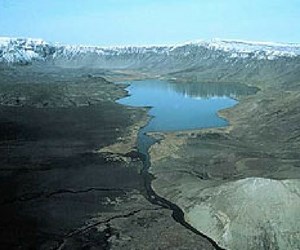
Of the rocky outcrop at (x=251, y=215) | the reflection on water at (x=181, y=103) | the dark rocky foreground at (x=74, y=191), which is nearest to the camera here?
the rocky outcrop at (x=251, y=215)

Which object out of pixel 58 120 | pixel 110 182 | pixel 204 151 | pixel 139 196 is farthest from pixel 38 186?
pixel 58 120

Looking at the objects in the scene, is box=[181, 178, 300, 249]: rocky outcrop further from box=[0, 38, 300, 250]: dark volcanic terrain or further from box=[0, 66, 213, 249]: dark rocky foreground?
box=[0, 66, 213, 249]: dark rocky foreground

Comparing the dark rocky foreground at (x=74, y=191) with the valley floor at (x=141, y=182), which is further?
the valley floor at (x=141, y=182)

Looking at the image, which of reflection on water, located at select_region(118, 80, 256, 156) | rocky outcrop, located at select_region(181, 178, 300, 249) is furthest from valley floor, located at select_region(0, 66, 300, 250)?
reflection on water, located at select_region(118, 80, 256, 156)

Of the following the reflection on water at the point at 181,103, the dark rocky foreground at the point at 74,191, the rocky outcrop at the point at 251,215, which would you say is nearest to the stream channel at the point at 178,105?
the reflection on water at the point at 181,103

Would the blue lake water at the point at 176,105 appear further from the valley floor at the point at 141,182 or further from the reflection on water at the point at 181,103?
the valley floor at the point at 141,182

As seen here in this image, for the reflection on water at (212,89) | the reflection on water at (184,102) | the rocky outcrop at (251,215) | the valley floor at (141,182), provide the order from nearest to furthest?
the rocky outcrop at (251,215) < the valley floor at (141,182) < the reflection on water at (184,102) < the reflection on water at (212,89)

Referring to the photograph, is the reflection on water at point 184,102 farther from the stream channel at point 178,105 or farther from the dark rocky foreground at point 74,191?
the dark rocky foreground at point 74,191

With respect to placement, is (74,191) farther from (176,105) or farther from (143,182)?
(176,105)

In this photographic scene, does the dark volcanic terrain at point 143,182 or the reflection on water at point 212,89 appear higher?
the dark volcanic terrain at point 143,182
